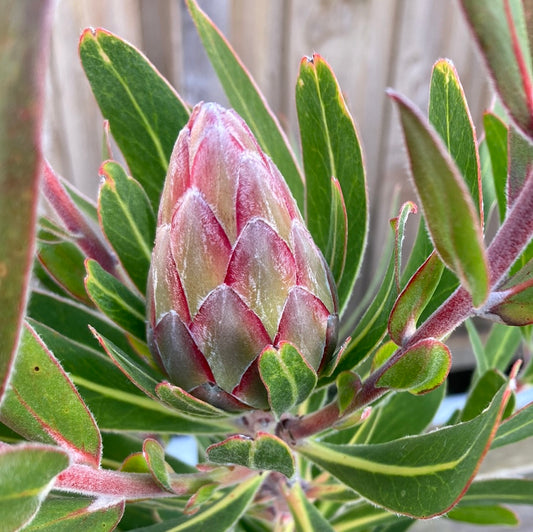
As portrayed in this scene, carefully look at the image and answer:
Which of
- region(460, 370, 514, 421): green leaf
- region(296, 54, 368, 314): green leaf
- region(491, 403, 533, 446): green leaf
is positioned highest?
region(296, 54, 368, 314): green leaf

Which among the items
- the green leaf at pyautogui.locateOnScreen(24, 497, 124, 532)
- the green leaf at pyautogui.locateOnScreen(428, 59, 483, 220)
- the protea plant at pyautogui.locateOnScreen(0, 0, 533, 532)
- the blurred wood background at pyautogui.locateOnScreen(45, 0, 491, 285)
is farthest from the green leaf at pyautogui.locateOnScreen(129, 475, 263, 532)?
the blurred wood background at pyautogui.locateOnScreen(45, 0, 491, 285)

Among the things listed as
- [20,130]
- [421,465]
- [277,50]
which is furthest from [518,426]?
[277,50]

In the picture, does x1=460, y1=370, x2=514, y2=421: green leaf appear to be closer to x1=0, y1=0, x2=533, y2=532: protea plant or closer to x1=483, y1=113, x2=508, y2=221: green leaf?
x1=0, y1=0, x2=533, y2=532: protea plant

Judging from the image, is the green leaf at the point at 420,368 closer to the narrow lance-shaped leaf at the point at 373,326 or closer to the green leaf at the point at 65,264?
the narrow lance-shaped leaf at the point at 373,326

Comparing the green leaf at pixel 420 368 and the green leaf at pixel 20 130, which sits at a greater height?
the green leaf at pixel 20 130

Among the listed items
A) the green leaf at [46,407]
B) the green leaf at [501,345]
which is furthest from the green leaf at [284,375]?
the green leaf at [501,345]

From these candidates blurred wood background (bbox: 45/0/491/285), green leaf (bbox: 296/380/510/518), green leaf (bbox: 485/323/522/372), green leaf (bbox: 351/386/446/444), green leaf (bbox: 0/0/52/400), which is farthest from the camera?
blurred wood background (bbox: 45/0/491/285)

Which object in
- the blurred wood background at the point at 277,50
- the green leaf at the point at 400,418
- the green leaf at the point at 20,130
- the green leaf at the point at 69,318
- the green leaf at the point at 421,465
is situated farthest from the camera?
the blurred wood background at the point at 277,50
